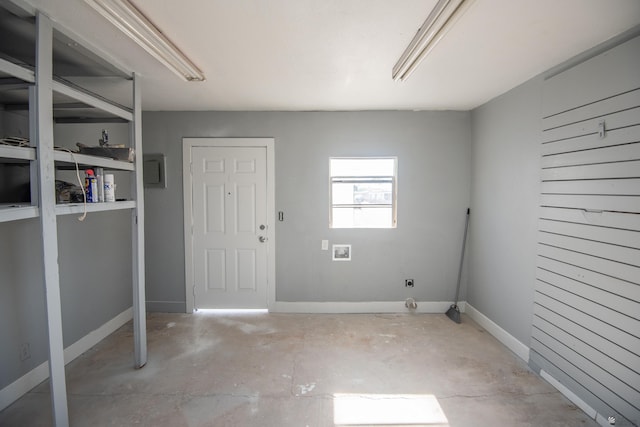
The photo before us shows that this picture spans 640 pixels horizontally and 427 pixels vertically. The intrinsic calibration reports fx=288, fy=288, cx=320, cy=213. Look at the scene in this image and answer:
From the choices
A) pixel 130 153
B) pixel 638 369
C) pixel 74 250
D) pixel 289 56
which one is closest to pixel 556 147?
pixel 638 369

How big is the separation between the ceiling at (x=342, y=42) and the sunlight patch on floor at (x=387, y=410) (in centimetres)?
260

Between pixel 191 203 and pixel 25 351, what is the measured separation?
6.59ft

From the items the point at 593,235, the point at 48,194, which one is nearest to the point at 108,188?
the point at 48,194

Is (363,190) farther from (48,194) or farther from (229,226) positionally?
(48,194)

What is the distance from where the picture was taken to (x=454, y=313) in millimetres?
3543

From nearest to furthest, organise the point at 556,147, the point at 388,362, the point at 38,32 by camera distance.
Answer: the point at 38,32 → the point at 556,147 → the point at 388,362

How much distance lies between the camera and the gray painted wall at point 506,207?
267 cm

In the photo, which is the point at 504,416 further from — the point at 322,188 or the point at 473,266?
the point at 322,188

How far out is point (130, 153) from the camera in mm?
2322

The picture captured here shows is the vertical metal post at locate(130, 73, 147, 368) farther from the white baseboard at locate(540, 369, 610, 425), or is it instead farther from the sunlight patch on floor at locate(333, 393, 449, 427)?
the white baseboard at locate(540, 369, 610, 425)

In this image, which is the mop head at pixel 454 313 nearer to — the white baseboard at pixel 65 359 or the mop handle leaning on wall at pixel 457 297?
the mop handle leaning on wall at pixel 457 297

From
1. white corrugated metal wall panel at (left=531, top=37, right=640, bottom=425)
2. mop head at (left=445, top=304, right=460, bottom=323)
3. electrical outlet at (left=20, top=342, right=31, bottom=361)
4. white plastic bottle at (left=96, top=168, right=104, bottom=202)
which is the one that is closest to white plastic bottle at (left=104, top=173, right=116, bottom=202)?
white plastic bottle at (left=96, top=168, right=104, bottom=202)

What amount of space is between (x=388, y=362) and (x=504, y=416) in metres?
0.93

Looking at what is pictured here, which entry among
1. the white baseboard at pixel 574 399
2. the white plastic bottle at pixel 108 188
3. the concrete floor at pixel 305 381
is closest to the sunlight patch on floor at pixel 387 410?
the concrete floor at pixel 305 381
